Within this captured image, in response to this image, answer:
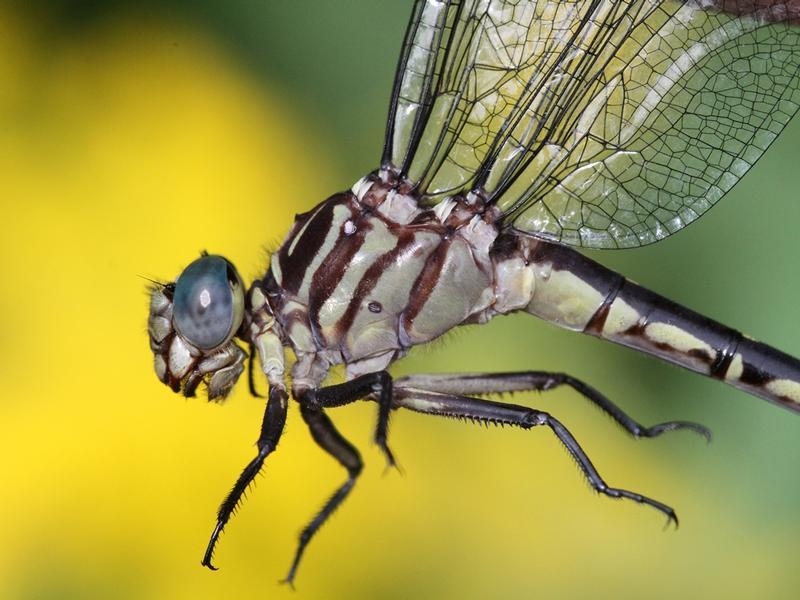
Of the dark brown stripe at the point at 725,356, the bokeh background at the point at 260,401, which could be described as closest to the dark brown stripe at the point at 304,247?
the bokeh background at the point at 260,401

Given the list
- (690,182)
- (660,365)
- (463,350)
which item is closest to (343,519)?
(463,350)

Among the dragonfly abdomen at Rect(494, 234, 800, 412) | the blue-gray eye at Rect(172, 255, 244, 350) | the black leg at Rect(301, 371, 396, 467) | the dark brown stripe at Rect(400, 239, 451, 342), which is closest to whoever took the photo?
the black leg at Rect(301, 371, 396, 467)

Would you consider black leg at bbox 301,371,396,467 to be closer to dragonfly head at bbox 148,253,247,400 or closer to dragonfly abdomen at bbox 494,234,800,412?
dragonfly head at bbox 148,253,247,400

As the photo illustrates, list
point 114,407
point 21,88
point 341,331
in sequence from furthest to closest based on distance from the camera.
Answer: point 21,88 < point 114,407 < point 341,331

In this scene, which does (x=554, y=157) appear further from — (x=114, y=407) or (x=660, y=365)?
(x=114, y=407)

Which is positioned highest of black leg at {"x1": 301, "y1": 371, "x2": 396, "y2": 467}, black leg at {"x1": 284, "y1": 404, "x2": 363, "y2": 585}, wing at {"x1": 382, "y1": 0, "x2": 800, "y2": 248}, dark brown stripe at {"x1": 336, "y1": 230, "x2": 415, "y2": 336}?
wing at {"x1": 382, "y1": 0, "x2": 800, "y2": 248}

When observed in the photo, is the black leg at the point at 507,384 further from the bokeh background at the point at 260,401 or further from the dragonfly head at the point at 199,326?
the dragonfly head at the point at 199,326

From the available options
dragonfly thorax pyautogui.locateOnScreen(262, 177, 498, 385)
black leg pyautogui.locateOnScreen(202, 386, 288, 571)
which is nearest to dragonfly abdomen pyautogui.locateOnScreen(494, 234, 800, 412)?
dragonfly thorax pyautogui.locateOnScreen(262, 177, 498, 385)
